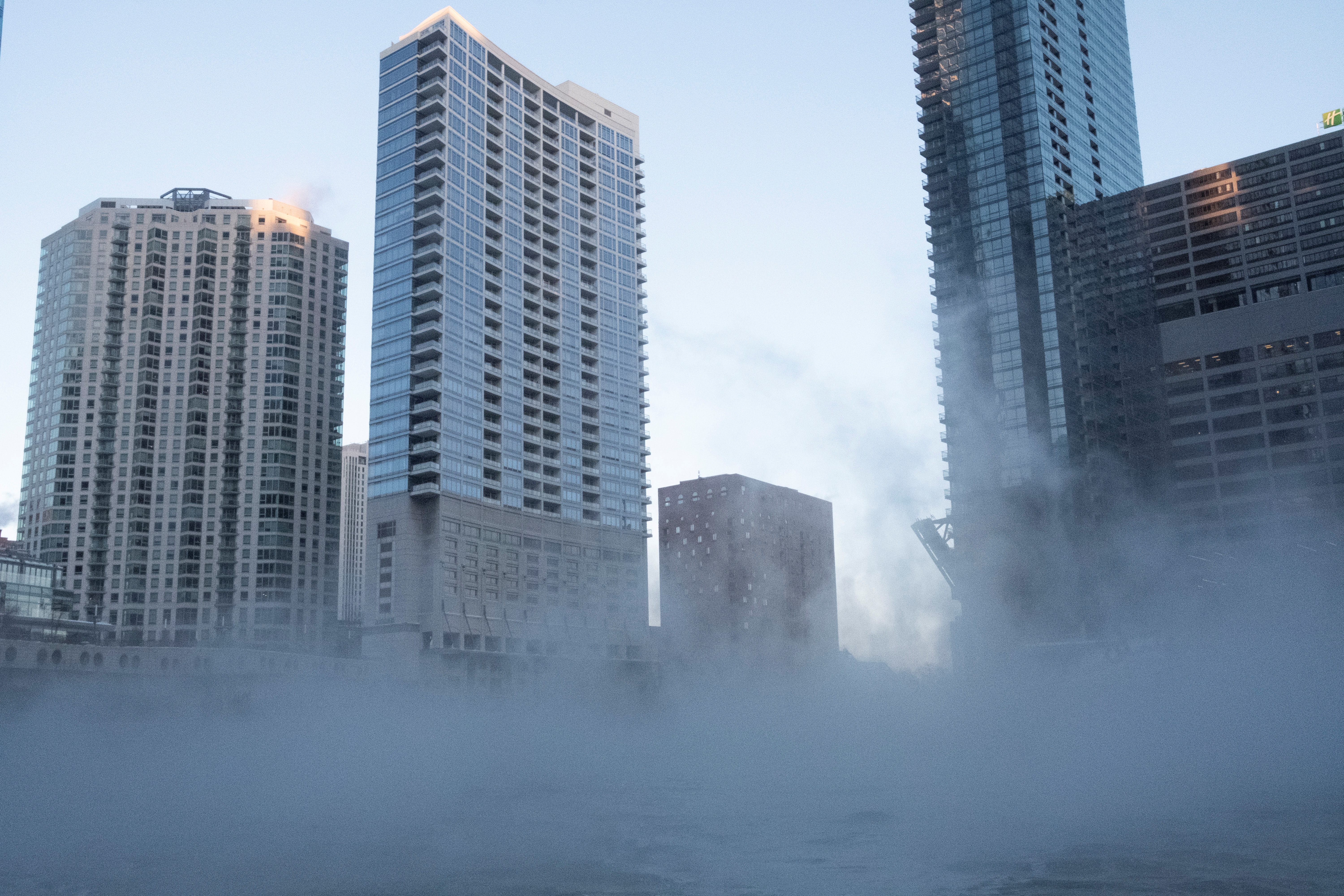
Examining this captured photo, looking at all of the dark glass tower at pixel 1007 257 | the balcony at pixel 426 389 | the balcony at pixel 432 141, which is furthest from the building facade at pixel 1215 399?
the balcony at pixel 432 141

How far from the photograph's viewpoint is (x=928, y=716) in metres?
141

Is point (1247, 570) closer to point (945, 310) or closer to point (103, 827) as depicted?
point (945, 310)

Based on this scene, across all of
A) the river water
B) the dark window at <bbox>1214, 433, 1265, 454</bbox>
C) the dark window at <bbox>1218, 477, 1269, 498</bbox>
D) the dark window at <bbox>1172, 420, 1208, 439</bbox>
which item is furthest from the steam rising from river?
the dark window at <bbox>1172, 420, 1208, 439</bbox>

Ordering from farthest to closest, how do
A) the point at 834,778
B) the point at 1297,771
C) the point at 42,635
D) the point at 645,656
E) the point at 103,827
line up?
the point at 645,656
the point at 42,635
the point at 834,778
the point at 1297,771
the point at 103,827

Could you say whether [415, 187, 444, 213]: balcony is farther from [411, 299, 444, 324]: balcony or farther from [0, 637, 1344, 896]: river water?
[0, 637, 1344, 896]: river water

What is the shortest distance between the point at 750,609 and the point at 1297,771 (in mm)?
111468

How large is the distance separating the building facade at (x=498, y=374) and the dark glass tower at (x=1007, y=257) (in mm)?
52510

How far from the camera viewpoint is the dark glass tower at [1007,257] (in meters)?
169

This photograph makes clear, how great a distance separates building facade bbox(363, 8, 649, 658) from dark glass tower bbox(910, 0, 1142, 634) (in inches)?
2067

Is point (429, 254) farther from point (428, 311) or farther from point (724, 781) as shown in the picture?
point (724, 781)

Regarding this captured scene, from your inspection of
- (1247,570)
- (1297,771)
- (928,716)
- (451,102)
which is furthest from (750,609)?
(1297,771)

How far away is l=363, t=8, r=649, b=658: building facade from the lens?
15250cm

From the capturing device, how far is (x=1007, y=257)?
18262cm

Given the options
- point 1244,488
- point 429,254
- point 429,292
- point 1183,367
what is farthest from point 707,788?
point 1183,367
